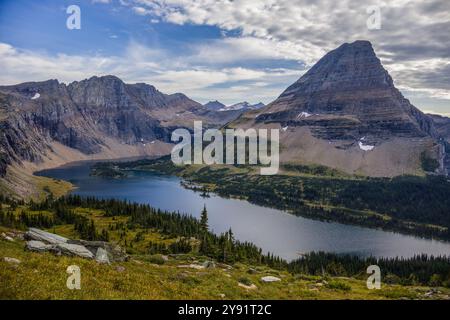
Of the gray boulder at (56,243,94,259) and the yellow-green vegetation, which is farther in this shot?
the gray boulder at (56,243,94,259)

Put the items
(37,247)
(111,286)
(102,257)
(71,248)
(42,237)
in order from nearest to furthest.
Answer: (111,286)
(37,247)
(71,248)
(102,257)
(42,237)

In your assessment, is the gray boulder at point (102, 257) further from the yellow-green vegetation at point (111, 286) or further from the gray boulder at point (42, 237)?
the yellow-green vegetation at point (111, 286)

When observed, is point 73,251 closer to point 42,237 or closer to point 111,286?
point 42,237

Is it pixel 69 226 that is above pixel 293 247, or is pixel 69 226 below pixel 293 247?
above

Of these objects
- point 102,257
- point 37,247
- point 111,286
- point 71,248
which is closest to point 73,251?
point 71,248

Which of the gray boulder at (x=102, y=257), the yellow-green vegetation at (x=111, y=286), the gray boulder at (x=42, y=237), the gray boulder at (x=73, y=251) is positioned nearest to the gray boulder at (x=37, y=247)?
the gray boulder at (x=73, y=251)

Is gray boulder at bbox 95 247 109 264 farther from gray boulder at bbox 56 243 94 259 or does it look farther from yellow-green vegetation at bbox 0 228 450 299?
yellow-green vegetation at bbox 0 228 450 299

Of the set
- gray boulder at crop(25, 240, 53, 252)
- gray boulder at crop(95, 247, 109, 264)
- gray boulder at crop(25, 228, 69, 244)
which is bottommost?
gray boulder at crop(95, 247, 109, 264)

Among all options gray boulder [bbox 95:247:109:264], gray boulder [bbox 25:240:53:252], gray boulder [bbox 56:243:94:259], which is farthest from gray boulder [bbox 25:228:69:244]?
gray boulder [bbox 95:247:109:264]

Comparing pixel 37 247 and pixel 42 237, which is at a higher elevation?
pixel 37 247
